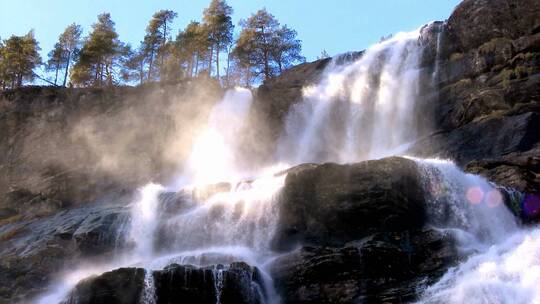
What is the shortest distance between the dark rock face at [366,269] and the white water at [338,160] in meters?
0.70

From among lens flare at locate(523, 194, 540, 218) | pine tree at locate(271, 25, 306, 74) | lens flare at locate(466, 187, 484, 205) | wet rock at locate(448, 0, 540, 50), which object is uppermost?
pine tree at locate(271, 25, 306, 74)

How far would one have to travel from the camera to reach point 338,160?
3312 cm

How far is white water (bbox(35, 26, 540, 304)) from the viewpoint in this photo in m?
16.5

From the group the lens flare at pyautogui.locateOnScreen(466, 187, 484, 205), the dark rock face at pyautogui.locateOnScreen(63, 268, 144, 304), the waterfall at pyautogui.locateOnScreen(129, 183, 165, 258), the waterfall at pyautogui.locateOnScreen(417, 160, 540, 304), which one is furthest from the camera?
the waterfall at pyautogui.locateOnScreen(129, 183, 165, 258)

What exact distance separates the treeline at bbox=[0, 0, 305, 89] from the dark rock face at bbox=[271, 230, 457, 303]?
1148 inches

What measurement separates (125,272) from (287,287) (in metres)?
5.35

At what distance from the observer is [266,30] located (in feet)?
161

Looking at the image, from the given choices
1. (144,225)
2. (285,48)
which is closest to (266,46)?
(285,48)

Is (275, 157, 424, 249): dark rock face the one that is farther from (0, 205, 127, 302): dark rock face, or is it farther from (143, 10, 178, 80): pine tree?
(143, 10, 178, 80): pine tree

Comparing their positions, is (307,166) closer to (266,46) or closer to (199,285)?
(199,285)

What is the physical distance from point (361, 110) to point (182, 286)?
19141 mm

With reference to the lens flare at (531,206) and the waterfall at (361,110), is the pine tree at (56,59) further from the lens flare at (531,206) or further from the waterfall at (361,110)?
the lens flare at (531,206)

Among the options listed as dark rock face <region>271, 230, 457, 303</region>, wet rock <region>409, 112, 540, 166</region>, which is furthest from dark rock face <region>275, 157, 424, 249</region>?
wet rock <region>409, 112, 540, 166</region>

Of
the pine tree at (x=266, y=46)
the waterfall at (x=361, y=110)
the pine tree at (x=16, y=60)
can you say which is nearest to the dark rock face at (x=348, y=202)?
the waterfall at (x=361, y=110)
